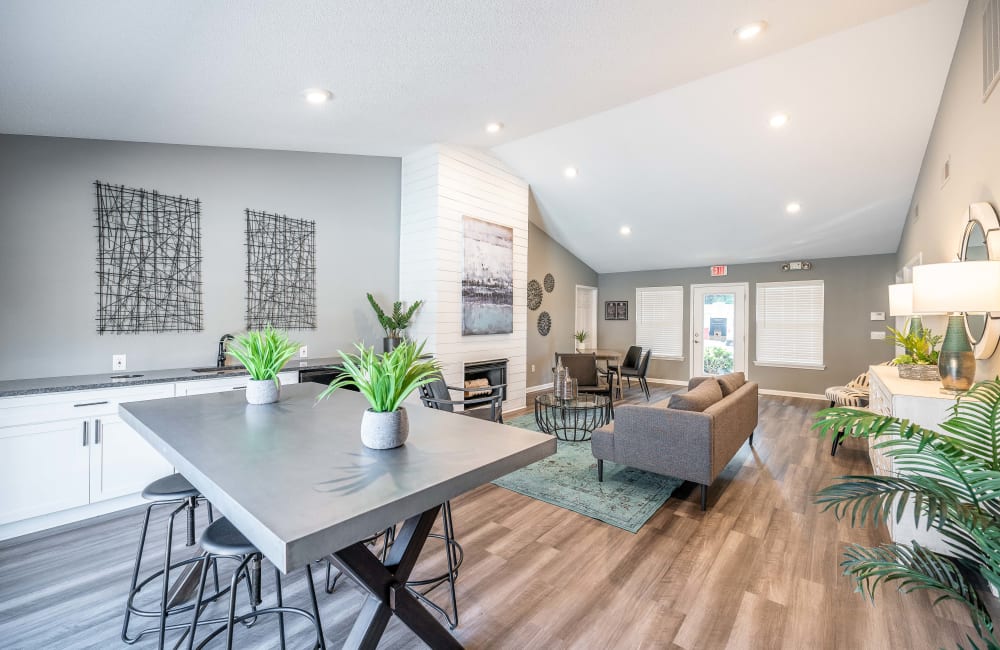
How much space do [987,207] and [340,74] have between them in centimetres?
364

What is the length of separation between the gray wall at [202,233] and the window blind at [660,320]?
541cm

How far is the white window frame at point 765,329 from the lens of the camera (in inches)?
273

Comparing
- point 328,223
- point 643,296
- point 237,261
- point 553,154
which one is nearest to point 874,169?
point 553,154

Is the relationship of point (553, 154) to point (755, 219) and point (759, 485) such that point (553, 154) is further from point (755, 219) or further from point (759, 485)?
point (759, 485)

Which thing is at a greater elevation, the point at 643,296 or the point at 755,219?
the point at 755,219

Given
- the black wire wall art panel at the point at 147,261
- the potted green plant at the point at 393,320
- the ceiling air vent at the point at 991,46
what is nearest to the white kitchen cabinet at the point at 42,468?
the black wire wall art panel at the point at 147,261

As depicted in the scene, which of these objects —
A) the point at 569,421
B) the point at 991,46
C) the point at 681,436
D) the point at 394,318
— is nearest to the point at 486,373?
the point at 569,421

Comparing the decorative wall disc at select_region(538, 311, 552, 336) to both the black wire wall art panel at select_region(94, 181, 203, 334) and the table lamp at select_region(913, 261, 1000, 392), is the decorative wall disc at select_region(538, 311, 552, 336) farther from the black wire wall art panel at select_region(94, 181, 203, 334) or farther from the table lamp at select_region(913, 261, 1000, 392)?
the table lamp at select_region(913, 261, 1000, 392)

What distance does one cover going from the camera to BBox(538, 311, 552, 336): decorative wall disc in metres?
7.67

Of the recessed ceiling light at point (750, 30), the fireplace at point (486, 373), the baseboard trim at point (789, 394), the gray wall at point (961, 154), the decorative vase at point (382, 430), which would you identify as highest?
the recessed ceiling light at point (750, 30)

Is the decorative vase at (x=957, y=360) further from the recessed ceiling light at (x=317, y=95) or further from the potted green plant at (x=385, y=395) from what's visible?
the recessed ceiling light at (x=317, y=95)

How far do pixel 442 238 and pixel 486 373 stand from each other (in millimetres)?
1771

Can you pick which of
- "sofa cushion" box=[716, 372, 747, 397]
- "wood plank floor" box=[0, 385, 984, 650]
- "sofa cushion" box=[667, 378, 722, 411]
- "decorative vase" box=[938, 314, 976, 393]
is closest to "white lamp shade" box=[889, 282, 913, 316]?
"decorative vase" box=[938, 314, 976, 393]

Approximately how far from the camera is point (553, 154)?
5328 millimetres
